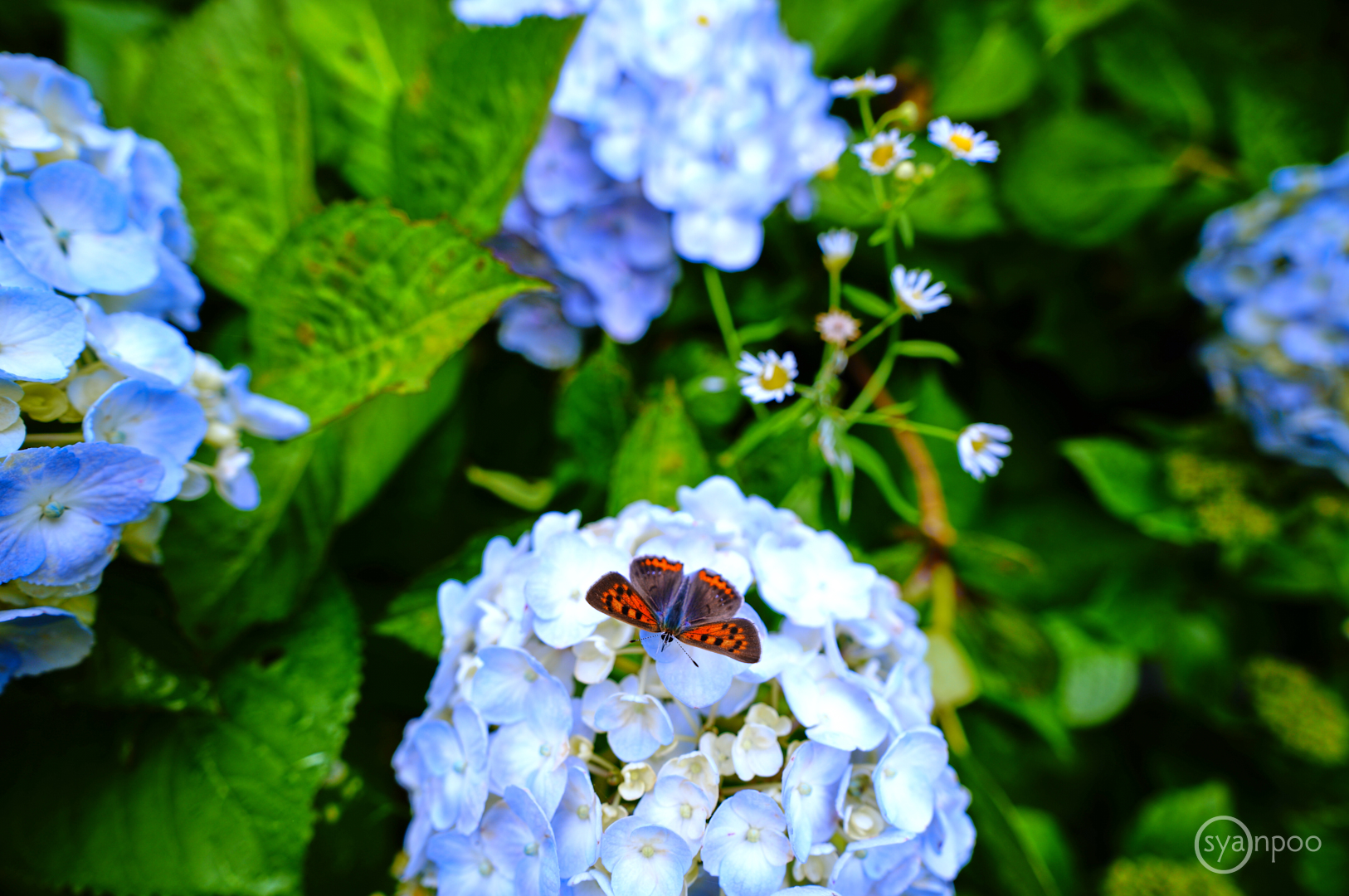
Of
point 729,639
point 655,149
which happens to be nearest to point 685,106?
point 655,149

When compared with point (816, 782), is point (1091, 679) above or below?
below

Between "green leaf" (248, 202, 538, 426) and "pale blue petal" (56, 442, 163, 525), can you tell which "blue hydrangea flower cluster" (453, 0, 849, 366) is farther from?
"pale blue petal" (56, 442, 163, 525)

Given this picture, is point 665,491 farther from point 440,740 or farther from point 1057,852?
point 1057,852

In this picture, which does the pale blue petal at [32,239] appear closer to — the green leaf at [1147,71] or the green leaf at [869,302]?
the green leaf at [869,302]

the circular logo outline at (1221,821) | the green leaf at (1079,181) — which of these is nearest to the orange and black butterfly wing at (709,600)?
the green leaf at (1079,181)

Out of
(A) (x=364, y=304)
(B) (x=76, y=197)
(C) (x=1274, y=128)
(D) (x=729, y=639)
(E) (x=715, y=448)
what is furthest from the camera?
(C) (x=1274, y=128)

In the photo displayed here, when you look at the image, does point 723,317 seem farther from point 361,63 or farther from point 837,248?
point 361,63
